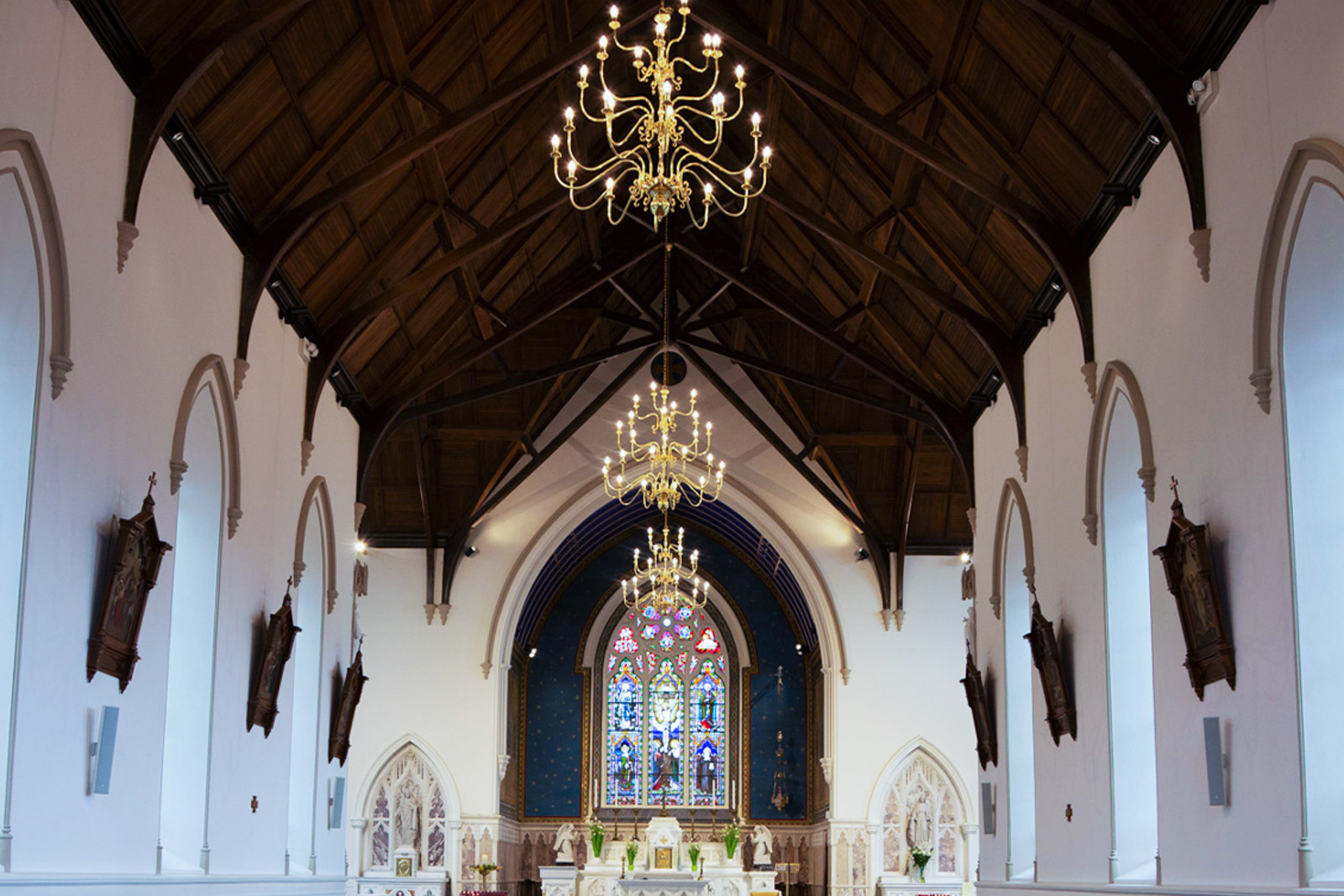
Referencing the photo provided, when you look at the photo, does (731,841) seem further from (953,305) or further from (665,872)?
(953,305)

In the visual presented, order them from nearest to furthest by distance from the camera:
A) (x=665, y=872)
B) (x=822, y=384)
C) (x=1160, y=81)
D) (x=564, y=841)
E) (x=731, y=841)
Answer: (x=1160, y=81) < (x=822, y=384) < (x=665, y=872) < (x=731, y=841) < (x=564, y=841)

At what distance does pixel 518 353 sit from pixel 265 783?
8.79 meters

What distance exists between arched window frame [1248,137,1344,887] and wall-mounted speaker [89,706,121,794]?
686 centimetres

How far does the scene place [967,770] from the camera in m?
20.7

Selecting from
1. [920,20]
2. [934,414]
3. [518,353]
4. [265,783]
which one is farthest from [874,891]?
[920,20]

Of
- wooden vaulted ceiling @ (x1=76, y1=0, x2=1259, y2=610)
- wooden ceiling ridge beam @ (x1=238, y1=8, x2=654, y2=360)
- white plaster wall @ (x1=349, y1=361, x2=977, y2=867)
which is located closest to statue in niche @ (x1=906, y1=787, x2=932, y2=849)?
white plaster wall @ (x1=349, y1=361, x2=977, y2=867)

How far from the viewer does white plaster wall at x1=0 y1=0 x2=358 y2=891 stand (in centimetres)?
789

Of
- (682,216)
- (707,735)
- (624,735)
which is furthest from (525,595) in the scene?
(682,216)

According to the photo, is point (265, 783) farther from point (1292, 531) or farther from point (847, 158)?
point (1292, 531)

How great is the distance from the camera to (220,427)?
458 inches

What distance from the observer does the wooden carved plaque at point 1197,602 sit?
8.43 meters

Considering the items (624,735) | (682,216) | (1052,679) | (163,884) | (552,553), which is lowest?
(163,884)

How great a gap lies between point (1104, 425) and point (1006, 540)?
12.8 feet

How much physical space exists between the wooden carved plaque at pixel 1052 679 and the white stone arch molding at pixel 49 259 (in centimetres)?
831
